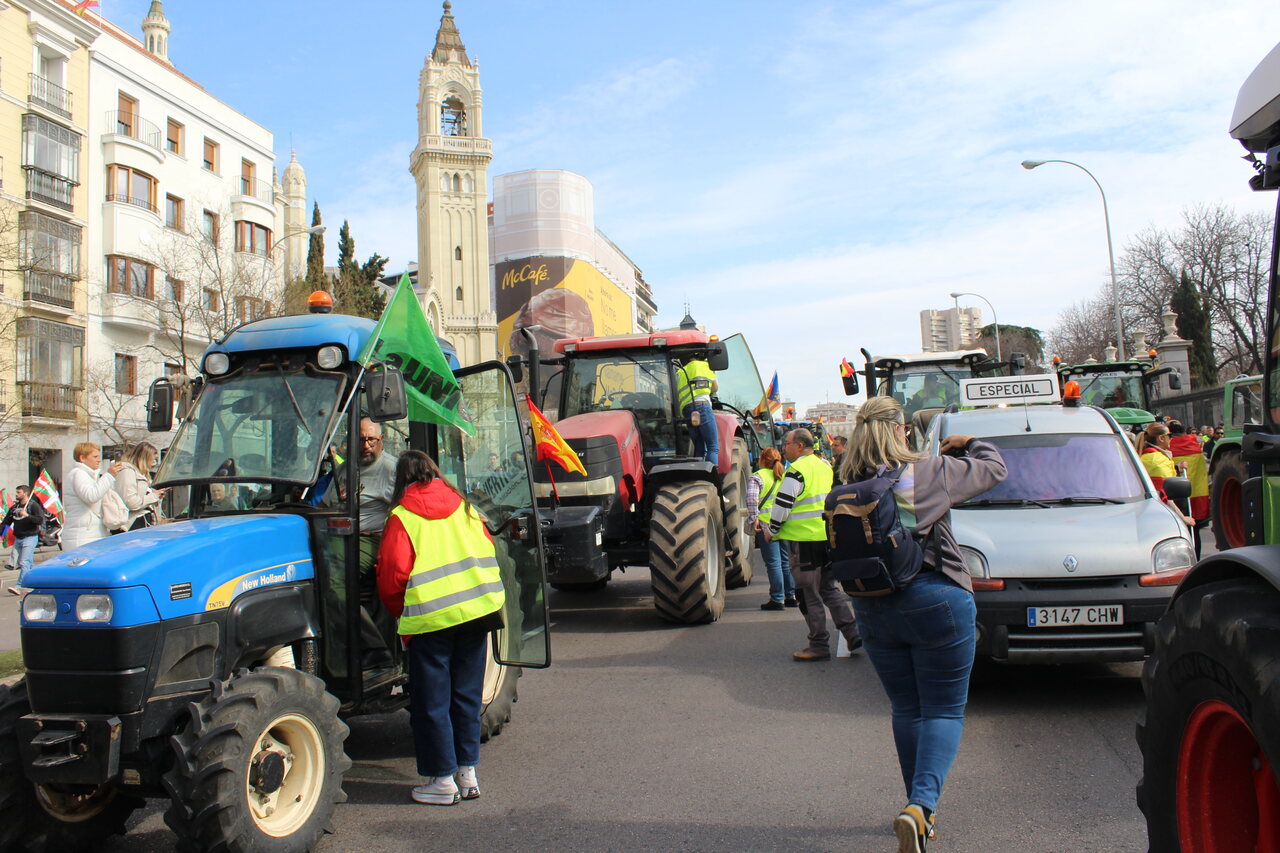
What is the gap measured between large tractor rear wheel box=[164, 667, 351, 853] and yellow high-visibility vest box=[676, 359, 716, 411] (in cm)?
682

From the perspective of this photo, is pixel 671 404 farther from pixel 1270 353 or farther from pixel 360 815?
pixel 1270 353

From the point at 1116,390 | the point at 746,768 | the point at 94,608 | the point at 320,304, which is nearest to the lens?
the point at 94,608

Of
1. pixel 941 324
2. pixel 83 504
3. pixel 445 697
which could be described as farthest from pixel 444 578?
pixel 941 324

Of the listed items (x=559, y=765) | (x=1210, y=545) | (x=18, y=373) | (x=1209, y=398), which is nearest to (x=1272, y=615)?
(x=559, y=765)

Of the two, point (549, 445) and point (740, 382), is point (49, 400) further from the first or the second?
point (549, 445)

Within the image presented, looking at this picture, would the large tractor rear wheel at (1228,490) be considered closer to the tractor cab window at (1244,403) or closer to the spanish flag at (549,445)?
the tractor cab window at (1244,403)

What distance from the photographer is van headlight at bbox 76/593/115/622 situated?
3846 millimetres

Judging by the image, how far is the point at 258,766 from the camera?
13.1ft

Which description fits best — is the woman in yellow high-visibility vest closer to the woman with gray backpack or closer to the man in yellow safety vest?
the woman with gray backpack

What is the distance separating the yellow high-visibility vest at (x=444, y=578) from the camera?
4773 mm

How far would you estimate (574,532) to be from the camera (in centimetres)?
860

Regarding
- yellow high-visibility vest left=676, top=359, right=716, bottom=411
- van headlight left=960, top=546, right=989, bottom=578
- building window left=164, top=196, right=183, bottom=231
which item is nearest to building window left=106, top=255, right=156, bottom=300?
building window left=164, top=196, right=183, bottom=231

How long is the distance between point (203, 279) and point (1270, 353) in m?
33.6

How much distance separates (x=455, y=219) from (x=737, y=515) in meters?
74.7
